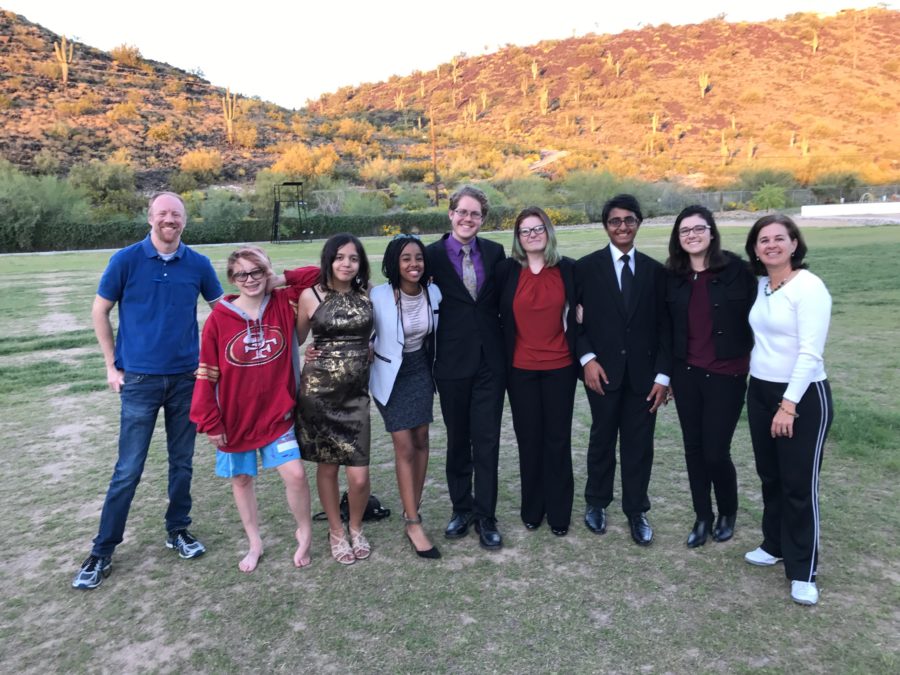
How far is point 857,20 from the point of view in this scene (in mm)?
110312

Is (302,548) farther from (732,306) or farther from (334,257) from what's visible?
(732,306)

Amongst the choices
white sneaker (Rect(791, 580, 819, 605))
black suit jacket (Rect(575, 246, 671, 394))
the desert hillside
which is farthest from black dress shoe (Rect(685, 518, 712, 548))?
the desert hillside

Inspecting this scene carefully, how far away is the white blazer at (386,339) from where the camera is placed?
10.6ft

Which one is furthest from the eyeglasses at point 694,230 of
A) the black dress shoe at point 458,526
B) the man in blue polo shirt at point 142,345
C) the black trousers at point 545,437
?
the man in blue polo shirt at point 142,345

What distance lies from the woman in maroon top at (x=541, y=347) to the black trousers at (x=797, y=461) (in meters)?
0.92

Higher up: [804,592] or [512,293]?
[512,293]

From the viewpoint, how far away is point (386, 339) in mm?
3250

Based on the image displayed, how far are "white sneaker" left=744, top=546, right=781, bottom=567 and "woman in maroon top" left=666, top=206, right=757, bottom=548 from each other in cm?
24

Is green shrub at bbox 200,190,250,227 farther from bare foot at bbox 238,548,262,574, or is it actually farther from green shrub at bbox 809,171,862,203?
green shrub at bbox 809,171,862,203

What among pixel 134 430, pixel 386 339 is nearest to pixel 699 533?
pixel 386 339

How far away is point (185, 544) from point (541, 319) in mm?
2214

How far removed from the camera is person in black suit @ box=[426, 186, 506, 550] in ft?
10.8

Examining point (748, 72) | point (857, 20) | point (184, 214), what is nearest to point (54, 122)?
point (184, 214)

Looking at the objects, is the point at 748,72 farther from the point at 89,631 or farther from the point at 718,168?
the point at 89,631
